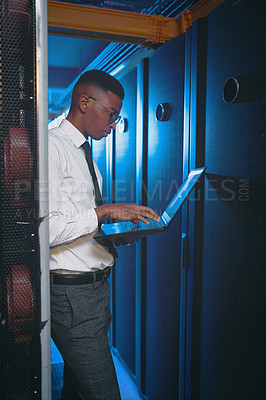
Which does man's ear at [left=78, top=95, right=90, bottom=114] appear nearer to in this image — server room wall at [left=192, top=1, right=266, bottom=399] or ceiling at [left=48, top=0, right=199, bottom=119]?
server room wall at [left=192, top=1, right=266, bottom=399]

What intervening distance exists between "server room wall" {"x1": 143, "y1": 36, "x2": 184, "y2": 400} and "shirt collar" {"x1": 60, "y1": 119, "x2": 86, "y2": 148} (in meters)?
0.59

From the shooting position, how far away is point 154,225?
4.97 feet

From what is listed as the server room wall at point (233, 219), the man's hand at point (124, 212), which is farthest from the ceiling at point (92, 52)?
the man's hand at point (124, 212)

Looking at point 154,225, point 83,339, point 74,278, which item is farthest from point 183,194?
point 83,339

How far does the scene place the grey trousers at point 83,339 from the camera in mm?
1571

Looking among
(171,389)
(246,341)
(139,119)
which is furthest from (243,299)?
(139,119)

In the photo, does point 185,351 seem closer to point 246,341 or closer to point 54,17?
point 246,341

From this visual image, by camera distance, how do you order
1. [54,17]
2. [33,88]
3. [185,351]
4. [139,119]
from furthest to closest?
[139,119] → [54,17] → [185,351] → [33,88]

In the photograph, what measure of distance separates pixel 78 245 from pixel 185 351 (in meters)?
0.92

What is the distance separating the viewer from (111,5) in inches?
87.8

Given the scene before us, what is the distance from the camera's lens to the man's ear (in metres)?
1.72

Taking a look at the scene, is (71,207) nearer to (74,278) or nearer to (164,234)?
(74,278)

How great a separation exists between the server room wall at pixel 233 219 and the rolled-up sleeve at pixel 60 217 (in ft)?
2.08

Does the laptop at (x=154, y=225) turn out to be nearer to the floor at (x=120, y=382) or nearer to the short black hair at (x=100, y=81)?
the short black hair at (x=100, y=81)
